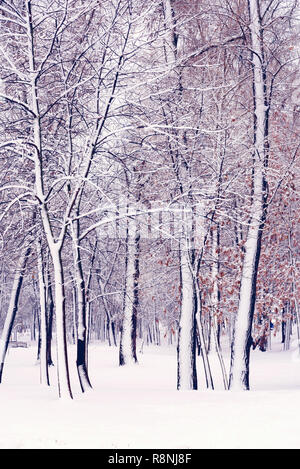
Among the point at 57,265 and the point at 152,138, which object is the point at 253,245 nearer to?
the point at 152,138

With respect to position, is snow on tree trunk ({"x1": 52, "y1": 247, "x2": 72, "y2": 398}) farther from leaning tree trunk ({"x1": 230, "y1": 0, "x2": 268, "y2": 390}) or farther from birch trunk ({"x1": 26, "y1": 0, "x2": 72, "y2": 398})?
leaning tree trunk ({"x1": 230, "y1": 0, "x2": 268, "y2": 390})

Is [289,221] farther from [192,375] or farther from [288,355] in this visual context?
[288,355]

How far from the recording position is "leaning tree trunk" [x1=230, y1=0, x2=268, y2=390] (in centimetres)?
1427

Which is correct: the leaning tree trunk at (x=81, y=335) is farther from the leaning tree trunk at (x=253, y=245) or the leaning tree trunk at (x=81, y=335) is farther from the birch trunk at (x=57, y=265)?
the leaning tree trunk at (x=253, y=245)

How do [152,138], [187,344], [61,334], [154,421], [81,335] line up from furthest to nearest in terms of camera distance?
[152,138] → [187,344] → [81,335] → [61,334] → [154,421]

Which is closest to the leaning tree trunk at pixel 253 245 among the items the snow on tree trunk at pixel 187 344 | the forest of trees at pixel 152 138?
the forest of trees at pixel 152 138

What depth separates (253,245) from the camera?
14.4m

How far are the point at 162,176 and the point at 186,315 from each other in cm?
426

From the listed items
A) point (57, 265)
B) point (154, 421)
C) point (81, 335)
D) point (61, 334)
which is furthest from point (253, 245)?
point (154, 421)

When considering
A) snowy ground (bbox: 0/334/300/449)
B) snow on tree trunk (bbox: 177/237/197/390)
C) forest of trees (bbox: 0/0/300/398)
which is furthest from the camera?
snow on tree trunk (bbox: 177/237/197/390)

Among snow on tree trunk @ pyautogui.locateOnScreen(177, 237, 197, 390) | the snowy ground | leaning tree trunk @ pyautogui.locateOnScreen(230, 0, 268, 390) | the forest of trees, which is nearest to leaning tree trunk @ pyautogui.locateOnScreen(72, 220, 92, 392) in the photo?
the forest of trees

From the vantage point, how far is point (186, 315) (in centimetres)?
1481

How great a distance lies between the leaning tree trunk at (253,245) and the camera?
14266 mm

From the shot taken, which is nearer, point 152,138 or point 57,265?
point 57,265
